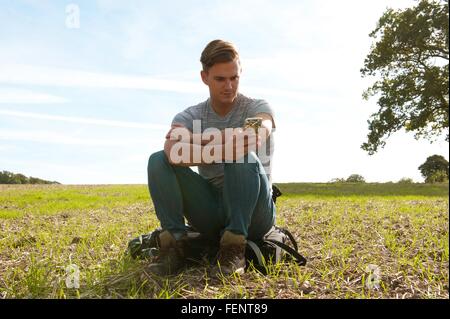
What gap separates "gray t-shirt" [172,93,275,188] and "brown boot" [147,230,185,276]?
0.74 metres

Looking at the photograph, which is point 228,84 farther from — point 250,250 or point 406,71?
point 406,71

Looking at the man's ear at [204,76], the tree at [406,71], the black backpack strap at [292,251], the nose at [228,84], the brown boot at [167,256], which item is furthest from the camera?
the tree at [406,71]

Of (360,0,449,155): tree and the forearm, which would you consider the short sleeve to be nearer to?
the forearm

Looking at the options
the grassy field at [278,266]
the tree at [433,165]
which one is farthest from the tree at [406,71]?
the grassy field at [278,266]

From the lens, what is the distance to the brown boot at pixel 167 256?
4.24 m

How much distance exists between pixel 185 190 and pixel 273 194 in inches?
43.7

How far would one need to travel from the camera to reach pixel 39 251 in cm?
589

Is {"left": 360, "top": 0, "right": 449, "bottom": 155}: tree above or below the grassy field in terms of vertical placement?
above

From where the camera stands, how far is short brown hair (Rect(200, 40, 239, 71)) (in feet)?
13.9

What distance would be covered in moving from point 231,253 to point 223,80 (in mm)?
1638

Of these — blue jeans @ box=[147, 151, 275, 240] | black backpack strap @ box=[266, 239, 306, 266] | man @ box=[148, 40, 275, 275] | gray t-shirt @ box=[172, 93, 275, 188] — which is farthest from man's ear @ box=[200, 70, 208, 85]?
black backpack strap @ box=[266, 239, 306, 266]

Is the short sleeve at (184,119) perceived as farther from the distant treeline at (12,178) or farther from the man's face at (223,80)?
the distant treeline at (12,178)

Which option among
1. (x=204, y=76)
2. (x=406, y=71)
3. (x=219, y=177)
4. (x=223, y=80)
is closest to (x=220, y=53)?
(x=223, y=80)
